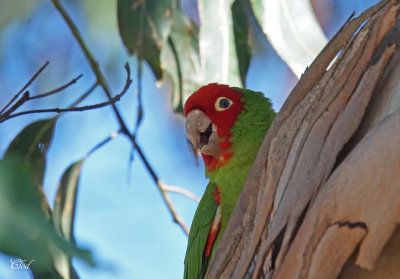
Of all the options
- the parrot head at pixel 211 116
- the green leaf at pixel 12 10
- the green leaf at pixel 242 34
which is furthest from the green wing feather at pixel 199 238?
the green leaf at pixel 12 10

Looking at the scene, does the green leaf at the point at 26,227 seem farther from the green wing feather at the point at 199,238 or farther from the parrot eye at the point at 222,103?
the parrot eye at the point at 222,103

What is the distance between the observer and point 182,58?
84.3 inches

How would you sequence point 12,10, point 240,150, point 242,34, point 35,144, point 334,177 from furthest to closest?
point 12,10
point 242,34
point 35,144
point 240,150
point 334,177

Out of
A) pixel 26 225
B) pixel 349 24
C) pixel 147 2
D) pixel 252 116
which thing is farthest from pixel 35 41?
pixel 349 24

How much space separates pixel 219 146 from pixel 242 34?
468 millimetres

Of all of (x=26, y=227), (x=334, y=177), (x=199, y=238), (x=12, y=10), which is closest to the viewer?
(x=334, y=177)

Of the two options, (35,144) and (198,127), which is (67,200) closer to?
(35,144)

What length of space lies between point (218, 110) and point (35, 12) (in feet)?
3.71

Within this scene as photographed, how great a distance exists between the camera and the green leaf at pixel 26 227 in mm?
1158

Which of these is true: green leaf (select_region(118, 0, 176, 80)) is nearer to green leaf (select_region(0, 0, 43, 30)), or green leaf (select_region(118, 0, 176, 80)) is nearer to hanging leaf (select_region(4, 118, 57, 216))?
hanging leaf (select_region(4, 118, 57, 216))

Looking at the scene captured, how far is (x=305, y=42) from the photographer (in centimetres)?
192

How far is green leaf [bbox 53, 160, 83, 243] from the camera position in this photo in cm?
195

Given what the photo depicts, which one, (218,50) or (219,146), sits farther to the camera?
(218,50)
